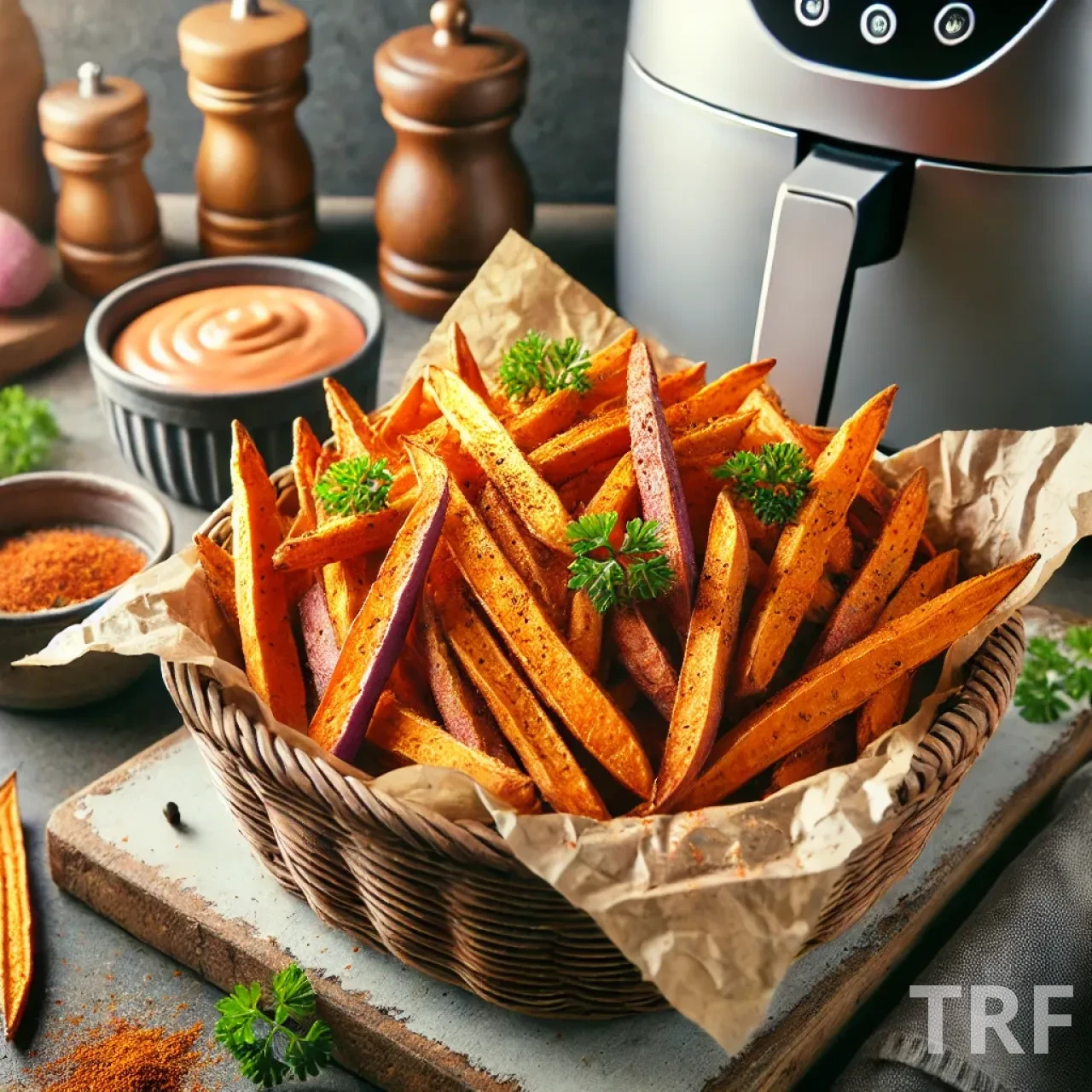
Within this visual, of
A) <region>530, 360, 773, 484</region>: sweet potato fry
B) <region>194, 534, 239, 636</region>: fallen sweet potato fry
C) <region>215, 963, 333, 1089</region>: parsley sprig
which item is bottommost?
<region>215, 963, 333, 1089</region>: parsley sprig

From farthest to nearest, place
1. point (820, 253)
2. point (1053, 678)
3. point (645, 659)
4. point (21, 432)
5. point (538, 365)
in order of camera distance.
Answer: point (21, 432) → point (1053, 678) → point (820, 253) → point (538, 365) → point (645, 659)

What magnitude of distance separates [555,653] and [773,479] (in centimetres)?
25

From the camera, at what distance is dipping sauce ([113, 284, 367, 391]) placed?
159 centimetres

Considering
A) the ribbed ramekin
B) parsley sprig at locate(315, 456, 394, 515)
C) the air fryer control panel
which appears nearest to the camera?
parsley sprig at locate(315, 456, 394, 515)

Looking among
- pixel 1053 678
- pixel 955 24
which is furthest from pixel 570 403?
pixel 1053 678

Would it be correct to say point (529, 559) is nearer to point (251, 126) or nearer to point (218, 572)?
point (218, 572)

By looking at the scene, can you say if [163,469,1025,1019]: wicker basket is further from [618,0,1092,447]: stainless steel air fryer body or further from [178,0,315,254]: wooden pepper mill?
[178,0,315,254]: wooden pepper mill

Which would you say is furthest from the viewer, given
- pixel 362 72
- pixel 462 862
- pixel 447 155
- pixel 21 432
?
pixel 362 72

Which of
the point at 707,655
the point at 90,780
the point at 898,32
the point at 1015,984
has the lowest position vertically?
the point at 90,780

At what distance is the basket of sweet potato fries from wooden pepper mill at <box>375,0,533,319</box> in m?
0.84

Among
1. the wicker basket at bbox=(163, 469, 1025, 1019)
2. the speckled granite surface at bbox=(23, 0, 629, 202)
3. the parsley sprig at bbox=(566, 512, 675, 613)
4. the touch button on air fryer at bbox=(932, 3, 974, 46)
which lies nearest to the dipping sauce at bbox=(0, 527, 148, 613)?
the wicker basket at bbox=(163, 469, 1025, 1019)

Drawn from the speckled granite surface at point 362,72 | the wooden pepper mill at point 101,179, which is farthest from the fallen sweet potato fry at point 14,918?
the speckled granite surface at point 362,72

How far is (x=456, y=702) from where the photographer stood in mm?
966

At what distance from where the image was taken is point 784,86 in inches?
54.0
